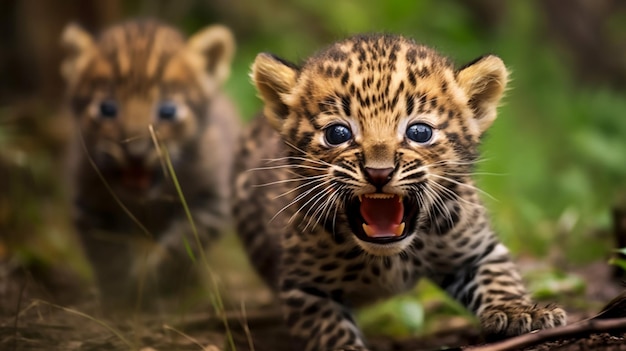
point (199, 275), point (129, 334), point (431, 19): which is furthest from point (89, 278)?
point (431, 19)

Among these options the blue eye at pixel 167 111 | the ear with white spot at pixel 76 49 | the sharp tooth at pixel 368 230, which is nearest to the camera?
the sharp tooth at pixel 368 230

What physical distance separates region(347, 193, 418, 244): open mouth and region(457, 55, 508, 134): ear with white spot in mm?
847

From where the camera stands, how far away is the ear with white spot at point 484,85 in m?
5.68

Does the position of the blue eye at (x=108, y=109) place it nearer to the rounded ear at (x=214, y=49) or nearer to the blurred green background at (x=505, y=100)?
the blurred green background at (x=505, y=100)

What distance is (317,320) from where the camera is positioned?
573cm

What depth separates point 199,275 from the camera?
27.4 feet

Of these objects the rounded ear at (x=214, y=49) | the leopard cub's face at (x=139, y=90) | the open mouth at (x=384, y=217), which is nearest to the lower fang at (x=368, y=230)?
the open mouth at (x=384, y=217)

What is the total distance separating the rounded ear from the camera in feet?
29.2

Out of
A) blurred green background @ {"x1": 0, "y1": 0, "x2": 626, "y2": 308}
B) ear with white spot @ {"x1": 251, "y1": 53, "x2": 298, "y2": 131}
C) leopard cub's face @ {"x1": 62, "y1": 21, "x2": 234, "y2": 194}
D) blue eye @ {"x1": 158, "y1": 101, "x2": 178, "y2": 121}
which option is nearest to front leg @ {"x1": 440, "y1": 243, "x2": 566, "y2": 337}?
ear with white spot @ {"x1": 251, "y1": 53, "x2": 298, "y2": 131}

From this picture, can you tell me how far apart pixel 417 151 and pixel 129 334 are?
1956mm

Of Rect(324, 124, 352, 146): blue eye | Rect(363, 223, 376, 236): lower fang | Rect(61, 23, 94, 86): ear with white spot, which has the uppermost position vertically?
Rect(61, 23, 94, 86): ear with white spot

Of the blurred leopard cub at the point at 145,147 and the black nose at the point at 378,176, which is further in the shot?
the blurred leopard cub at the point at 145,147

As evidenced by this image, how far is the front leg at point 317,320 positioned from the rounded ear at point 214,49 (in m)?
3.54

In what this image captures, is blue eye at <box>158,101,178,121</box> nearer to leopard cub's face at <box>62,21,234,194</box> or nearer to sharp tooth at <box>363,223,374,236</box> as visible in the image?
leopard cub's face at <box>62,21,234,194</box>
